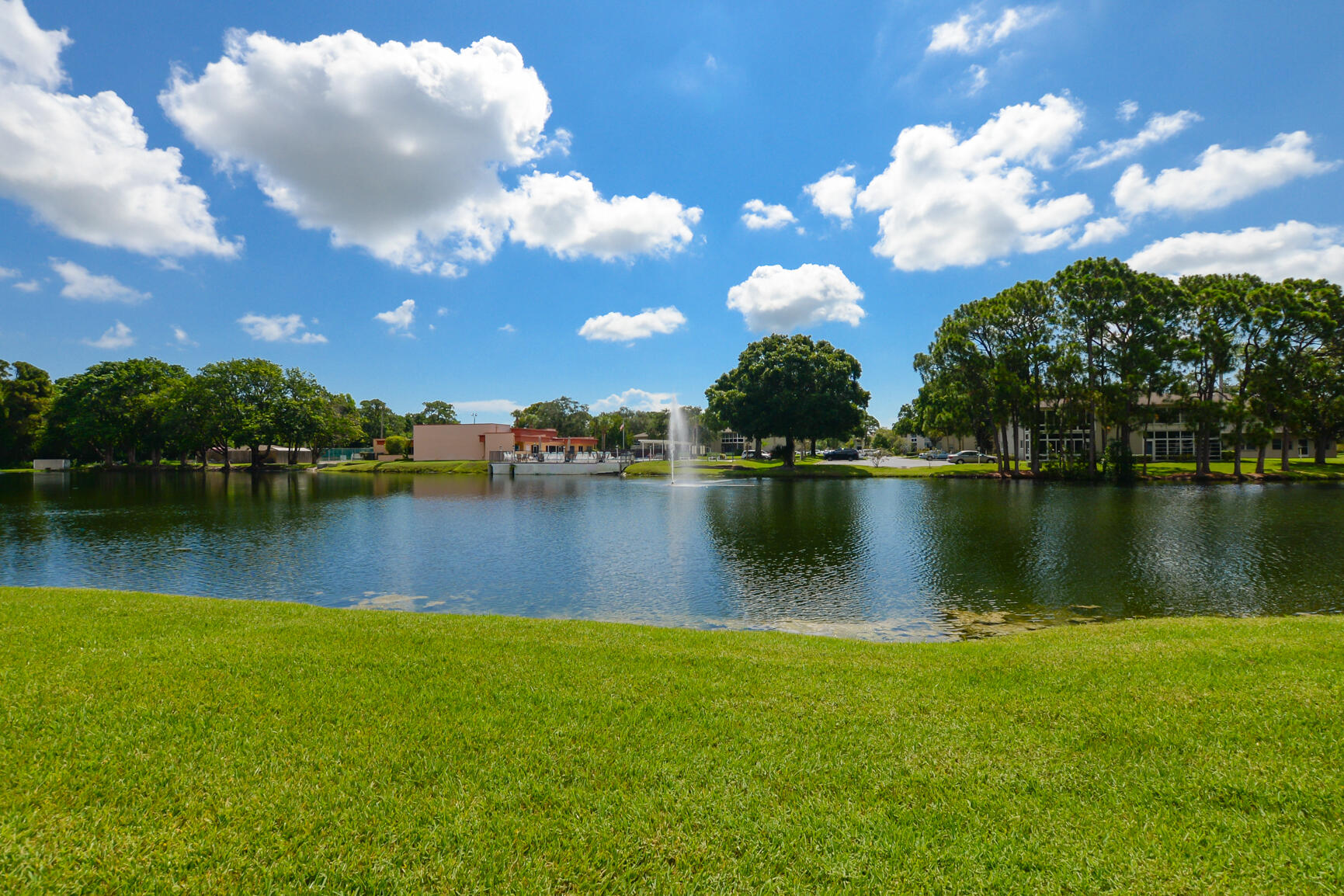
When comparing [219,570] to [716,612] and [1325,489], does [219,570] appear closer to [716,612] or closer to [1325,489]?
[716,612]

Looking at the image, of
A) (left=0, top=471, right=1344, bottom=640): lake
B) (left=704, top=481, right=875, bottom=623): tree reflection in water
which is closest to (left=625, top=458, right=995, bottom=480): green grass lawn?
(left=0, top=471, right=1344, bottom=640): lake

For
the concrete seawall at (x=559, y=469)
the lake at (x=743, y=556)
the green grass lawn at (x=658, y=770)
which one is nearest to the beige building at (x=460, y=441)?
the concrete seawall at (x=559, y=469)

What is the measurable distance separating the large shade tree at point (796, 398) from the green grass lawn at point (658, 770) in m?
54.7

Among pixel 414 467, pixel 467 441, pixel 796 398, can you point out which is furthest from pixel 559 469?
pixel 796 398

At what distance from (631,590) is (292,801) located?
1145 cm

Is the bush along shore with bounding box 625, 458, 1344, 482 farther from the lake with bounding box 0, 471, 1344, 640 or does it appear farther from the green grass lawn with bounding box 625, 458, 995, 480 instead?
the lake with bounding box 0, 471, 1344, 640

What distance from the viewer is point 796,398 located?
61156 millimetres

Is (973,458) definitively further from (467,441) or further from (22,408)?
(22,408)

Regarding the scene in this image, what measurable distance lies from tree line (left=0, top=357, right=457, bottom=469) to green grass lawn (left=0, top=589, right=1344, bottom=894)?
279 ft

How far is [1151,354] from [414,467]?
80.4 meters

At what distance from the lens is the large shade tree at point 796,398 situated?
61344 millimetres

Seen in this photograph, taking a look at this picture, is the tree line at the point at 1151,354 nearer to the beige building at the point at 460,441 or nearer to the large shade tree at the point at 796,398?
the large shade tree at the point at 796,398

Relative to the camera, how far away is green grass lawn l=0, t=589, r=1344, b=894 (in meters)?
3.47

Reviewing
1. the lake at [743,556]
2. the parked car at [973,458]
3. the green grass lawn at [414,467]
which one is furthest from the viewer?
the green grass lawn at [414,467]
